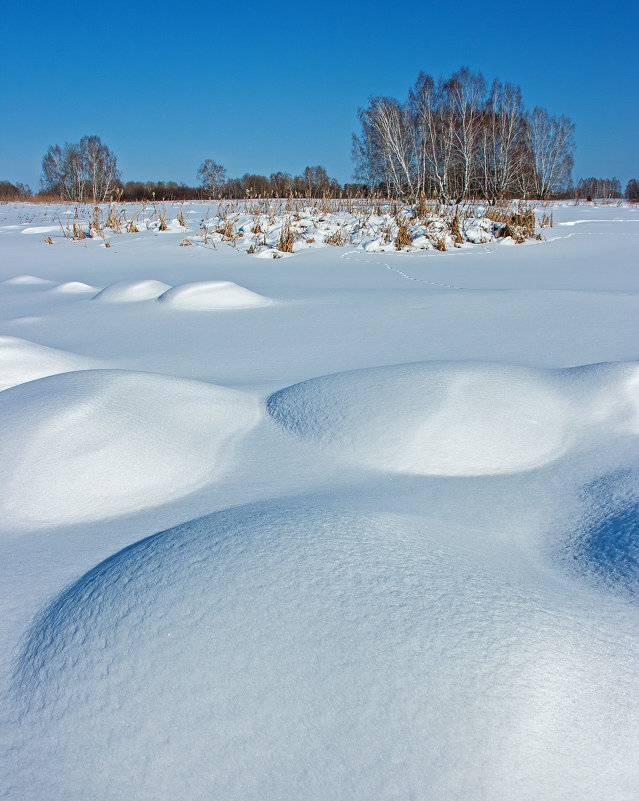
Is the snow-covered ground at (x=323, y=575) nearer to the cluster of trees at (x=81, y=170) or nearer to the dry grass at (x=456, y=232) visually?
the dry grass at (x=456, y=232)

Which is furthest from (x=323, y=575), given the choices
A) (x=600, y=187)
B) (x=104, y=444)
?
(x=600, y=187)

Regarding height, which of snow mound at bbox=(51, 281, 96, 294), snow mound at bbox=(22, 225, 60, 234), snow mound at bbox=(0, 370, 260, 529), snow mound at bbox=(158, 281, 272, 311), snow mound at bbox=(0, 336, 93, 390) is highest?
snow mound at bbox=(22, 225, 60, 234)

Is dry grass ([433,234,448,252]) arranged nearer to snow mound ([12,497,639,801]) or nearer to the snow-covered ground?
the snow-covered ground

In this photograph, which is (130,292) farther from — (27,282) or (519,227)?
(519,227)

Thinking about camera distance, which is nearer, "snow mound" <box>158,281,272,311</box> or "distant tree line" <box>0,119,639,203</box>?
"snow mound" <box>158,281,272,311</box>

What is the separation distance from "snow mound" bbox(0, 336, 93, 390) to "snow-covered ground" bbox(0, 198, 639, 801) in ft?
0.04

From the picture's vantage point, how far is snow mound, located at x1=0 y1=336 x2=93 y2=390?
1800 mm

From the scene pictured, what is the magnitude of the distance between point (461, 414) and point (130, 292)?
2.52 meters

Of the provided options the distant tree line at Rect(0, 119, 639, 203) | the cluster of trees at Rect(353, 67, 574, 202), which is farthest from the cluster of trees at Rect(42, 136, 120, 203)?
the cluster of trees at Rect(353, 67, 574, 202)

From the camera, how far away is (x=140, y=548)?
94 centimetres

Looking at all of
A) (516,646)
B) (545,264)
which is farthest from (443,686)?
(545,264)

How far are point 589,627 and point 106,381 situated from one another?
1194mm

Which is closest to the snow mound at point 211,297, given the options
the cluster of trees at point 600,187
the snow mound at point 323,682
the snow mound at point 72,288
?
the snow mound at point 72,288

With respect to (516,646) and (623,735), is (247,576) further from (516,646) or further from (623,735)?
(623,735)
